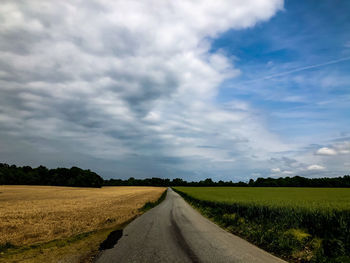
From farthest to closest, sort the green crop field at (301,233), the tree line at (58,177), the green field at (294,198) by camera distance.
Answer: the tree line at (58,177), the green field at (294,198), the green crop field at (301,233)

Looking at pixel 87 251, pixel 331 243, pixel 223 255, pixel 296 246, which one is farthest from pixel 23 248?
pixel 331 243

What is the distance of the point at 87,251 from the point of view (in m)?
10.2

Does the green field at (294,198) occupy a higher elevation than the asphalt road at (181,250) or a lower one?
higher

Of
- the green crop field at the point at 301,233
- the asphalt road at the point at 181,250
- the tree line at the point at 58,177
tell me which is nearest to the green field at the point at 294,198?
the green crop field at the point at 301,233

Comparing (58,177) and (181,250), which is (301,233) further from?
(58,177)

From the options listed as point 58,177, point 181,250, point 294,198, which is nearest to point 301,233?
point 181,250

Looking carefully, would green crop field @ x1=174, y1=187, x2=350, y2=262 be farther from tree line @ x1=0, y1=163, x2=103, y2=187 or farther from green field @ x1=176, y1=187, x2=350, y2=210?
tree line @ x1=0, y1=163, x2=103, y2=187

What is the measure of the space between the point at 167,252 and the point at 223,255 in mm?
2295

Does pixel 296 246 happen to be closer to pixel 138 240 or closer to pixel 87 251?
pixel 138 240

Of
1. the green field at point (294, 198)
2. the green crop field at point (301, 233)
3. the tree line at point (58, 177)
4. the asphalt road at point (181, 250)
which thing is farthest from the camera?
the tree line at point (58, 177)

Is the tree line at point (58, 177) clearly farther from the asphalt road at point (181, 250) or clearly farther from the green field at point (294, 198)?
the asphalt road at point (181, 250)

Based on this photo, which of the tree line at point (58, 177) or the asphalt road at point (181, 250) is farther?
the tree line at point (58, 177)

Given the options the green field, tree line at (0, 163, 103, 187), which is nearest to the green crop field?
the green field

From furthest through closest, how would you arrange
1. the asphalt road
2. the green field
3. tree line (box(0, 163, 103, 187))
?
tree line (box(0, 163, 103, 187)) → the green field → the asphalt road
